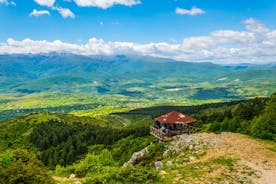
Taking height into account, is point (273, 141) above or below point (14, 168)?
below

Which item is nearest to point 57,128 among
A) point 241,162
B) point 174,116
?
point 174,116

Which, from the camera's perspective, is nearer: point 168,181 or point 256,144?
point 168,181

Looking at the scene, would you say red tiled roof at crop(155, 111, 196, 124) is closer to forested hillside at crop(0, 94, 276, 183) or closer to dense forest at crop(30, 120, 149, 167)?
forested hillside at crop(0, 94, 276, 183)

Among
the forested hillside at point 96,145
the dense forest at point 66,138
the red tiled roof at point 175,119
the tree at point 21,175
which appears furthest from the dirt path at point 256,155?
the dense forest at point 66,138

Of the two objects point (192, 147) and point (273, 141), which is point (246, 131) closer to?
point (273, 141)

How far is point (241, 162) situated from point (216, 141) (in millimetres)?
10627

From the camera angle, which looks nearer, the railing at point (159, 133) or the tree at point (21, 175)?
the tree at point (21, 175)

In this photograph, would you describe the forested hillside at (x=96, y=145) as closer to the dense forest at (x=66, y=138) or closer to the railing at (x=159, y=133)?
the dense forest at (x=66, y=138)

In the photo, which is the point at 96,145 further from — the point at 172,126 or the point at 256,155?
the point at 256,155

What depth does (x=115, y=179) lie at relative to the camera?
2748cm

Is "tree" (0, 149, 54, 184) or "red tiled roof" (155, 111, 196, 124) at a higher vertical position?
"tree" (0, 149, 54, 184)

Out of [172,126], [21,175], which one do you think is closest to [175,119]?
[172,126]

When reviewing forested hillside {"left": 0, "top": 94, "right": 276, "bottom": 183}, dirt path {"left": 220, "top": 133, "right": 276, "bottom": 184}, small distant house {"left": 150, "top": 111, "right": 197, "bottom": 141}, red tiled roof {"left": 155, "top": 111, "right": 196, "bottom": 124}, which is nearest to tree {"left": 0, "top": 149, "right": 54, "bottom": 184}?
forested hillside {"left": 0, "top": 94, "right": 276, "bottom": 183}

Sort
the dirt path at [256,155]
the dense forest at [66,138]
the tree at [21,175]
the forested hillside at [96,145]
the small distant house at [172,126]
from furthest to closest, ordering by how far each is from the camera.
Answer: the dense forest at [66,138] → the small distant house at [172,126] → the dirt path at [256,155] → the forested hillside at [96,145] → the tree at [21,175]
